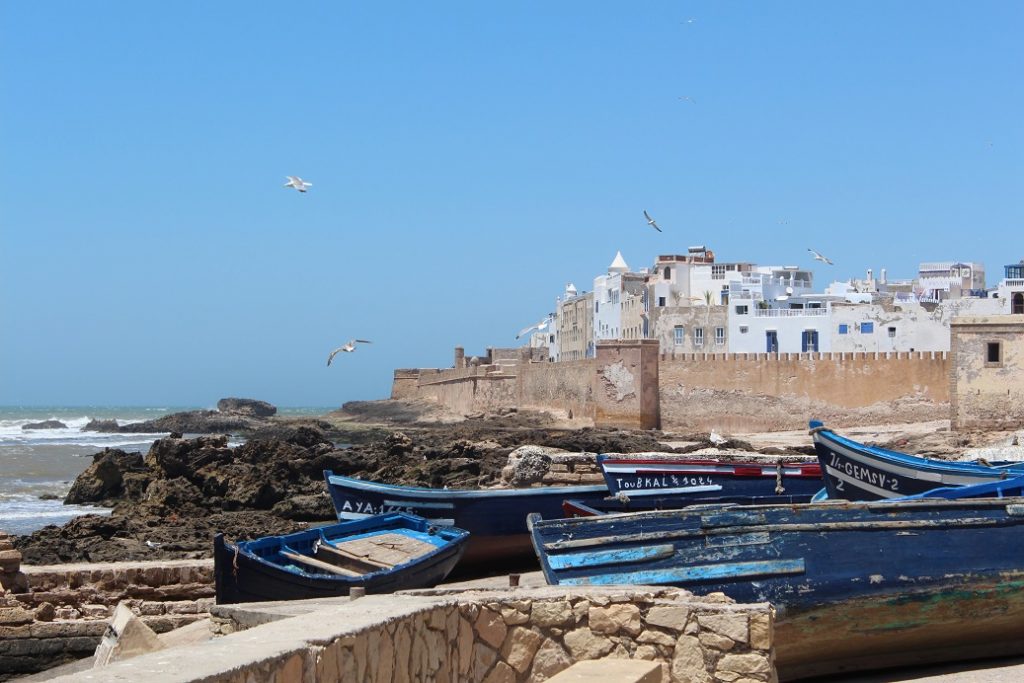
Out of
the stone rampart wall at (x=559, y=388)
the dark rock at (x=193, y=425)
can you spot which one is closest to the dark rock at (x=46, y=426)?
the dark rock at (x=193, y=425)

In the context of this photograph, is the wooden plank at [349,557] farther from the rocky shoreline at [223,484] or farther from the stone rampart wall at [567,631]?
the stone rampart wall at [567,631]

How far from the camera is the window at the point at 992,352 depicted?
86.4 feet

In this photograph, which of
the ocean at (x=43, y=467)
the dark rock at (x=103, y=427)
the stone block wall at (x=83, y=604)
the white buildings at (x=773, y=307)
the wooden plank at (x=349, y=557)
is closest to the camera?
the stone block wall at (x=83, y=604)

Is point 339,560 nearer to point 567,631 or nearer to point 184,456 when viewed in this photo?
point 567,631

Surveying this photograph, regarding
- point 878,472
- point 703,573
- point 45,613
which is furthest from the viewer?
point 878,472

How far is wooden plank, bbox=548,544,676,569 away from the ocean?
11.8 meters

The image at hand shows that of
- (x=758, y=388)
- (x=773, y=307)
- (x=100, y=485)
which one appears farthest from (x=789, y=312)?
(x=100, y=485)

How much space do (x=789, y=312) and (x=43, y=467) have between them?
23.5 m

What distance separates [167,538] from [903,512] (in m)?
9.09

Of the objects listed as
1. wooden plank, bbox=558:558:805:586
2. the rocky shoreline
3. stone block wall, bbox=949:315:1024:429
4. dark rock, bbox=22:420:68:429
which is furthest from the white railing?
wooden plank, bbox=558:558:805:586

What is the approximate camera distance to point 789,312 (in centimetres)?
4316

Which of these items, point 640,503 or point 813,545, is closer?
point 813,545

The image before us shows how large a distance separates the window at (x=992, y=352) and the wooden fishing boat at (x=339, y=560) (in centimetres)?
1840

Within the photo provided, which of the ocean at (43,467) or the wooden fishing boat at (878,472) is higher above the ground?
the wooden fishing boat at (878,472)
